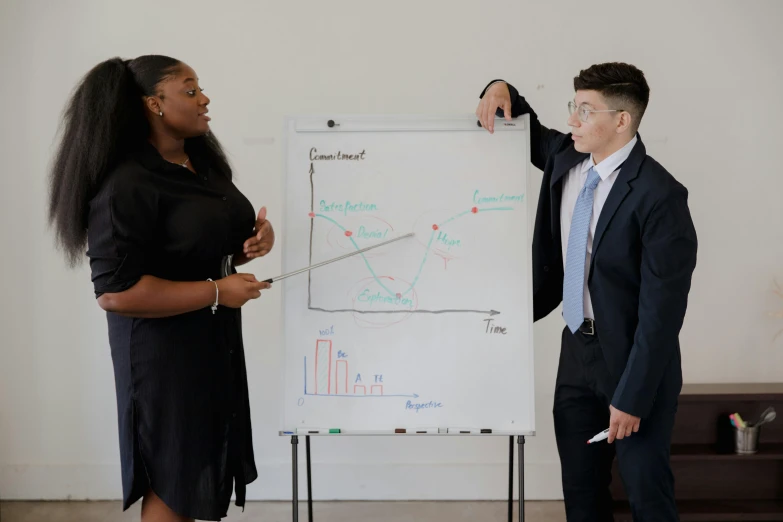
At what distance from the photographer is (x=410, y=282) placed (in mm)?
2189

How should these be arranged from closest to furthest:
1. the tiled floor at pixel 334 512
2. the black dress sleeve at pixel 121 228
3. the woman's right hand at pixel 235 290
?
the black dress sleeve at pixel 121 228, the woman's right hand at pixel 235 290, the tiled floor at pixel 334 512

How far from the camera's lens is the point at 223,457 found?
1.89m

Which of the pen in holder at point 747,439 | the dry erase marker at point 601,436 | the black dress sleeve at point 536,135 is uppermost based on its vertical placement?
the black dress sleeve at point 536,135

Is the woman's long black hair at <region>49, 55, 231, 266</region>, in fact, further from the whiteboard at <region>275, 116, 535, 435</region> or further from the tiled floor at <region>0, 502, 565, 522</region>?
the tiled floor at <region>0, 502, 565, 522</region>

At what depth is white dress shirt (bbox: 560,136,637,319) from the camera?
1.90 meters

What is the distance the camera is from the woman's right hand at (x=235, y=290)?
183 cm

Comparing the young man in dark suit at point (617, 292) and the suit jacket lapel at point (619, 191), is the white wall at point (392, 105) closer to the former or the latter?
the young man in dark suit at point (617, 292)

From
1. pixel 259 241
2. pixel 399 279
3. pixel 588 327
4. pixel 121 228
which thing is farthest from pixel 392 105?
pixel 121 228

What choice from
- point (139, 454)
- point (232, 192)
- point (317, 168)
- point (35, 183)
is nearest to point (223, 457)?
point (139, 454)

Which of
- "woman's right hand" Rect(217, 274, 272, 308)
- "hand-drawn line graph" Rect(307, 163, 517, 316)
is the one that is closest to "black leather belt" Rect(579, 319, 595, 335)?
"hand-drawn line graph" Rect(307, 163, 517, 316)

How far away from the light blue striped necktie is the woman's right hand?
86 centimetres

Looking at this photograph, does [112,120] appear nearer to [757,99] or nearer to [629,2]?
[629,2]

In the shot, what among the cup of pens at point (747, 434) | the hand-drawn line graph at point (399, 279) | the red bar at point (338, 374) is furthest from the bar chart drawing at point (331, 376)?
the cup of pens at point (747, 434)

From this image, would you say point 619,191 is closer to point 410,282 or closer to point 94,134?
point 410,282
